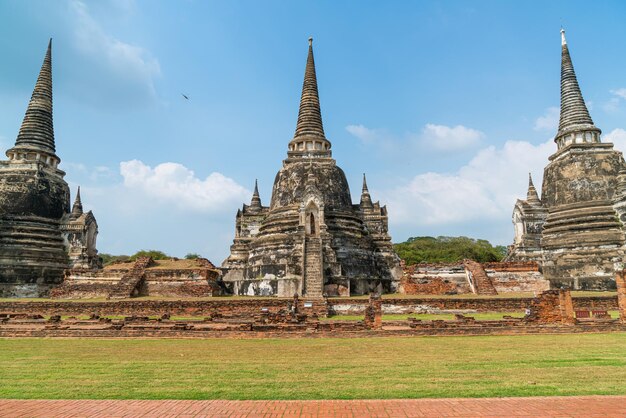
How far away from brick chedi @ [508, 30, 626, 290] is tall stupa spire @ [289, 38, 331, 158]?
15.0 meters

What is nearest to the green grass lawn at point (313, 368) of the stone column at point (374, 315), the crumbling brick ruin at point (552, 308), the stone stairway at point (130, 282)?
the stone column at point (374, 315)

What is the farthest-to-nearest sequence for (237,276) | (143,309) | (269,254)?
1. (237,276)
2. (269,254)
3. (143,309)

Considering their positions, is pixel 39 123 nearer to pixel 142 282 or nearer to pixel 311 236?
pixel 142 282

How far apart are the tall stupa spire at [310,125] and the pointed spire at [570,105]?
16.4m

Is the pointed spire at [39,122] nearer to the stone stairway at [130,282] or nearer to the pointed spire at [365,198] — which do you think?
the stone stairway at [130,282]

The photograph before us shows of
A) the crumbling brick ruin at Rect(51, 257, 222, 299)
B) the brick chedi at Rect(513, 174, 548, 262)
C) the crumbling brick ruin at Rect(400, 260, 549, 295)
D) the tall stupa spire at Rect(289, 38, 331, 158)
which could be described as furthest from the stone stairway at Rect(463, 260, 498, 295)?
the crumbling brick ruin at Rect(51, 257, 222, 299)

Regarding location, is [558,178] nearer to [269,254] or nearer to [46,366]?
[269,254]

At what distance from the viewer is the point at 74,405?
5.37m

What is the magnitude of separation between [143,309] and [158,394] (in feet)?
46.5

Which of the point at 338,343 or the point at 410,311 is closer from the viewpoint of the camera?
the point at 338,343

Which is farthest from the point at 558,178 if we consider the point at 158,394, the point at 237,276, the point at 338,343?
the point at 158,394

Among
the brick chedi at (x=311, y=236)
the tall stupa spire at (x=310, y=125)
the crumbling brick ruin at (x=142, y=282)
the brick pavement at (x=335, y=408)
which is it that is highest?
the tall stupa spire at (x=310, y=125)

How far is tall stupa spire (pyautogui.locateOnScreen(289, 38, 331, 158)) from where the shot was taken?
31.6m

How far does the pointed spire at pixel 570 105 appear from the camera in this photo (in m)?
30.2
